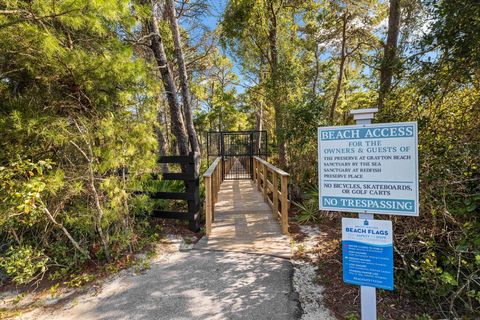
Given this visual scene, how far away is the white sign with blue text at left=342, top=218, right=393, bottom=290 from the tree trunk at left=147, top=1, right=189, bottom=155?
3735mm

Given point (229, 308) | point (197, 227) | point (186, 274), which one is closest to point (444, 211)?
point (229, 308)

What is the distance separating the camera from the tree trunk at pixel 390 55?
293 cm

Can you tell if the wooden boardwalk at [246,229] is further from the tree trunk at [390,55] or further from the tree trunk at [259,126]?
the tree trunk at [259,126]

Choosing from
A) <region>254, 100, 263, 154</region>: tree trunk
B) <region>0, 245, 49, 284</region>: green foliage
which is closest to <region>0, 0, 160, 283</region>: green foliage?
<region>0, 245, 49, 284</region>: green foliage

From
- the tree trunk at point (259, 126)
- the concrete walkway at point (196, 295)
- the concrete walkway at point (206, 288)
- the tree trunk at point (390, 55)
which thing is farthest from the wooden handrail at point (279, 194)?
the tree trunk at point (259, 126)

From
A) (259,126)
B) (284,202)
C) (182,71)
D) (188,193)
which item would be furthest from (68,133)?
(259,126)

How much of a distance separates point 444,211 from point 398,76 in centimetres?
159

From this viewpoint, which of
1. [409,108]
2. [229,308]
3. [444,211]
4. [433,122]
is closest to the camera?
[444,211]

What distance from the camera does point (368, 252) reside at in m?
1.57

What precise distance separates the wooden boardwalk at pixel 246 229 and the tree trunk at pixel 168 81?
158 centimetres

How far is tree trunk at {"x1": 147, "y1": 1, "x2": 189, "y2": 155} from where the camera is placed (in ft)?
14.3

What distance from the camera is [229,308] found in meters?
2.25

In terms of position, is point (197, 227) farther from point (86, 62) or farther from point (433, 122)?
point (433, 122)

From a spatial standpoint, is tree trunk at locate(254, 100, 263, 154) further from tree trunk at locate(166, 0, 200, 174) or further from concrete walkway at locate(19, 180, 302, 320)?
concrete walkway at locate(19, 180, 302, 320)
